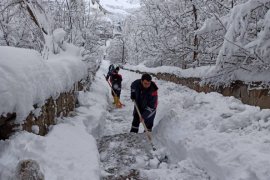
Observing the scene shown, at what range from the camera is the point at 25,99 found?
10.4ft

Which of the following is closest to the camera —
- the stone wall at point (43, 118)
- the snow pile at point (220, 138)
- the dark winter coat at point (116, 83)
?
the stone wall at point (43, 118)

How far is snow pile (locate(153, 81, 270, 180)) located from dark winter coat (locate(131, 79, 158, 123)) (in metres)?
0.40

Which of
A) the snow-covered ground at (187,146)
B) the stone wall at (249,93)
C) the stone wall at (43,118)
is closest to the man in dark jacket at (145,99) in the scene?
the snow-covered ground at (187,146)

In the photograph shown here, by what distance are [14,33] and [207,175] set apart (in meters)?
9.24

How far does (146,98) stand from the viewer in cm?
708

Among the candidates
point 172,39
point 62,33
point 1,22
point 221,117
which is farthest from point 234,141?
point 172,39

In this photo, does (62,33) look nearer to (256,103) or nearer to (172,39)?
(256,103)

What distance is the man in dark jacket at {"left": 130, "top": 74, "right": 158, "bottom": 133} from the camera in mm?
6949

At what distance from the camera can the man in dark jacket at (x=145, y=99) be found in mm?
6949

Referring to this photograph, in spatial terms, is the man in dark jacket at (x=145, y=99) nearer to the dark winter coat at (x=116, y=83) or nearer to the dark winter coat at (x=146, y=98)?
the dark winter coat at (x=146, y=98)

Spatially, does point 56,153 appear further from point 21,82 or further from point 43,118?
point 21,82

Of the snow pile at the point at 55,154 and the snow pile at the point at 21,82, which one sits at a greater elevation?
the snow pile at the point at 21,82

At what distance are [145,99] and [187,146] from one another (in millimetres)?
2307

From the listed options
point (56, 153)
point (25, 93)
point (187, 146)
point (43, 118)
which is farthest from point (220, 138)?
point (25, 93)
